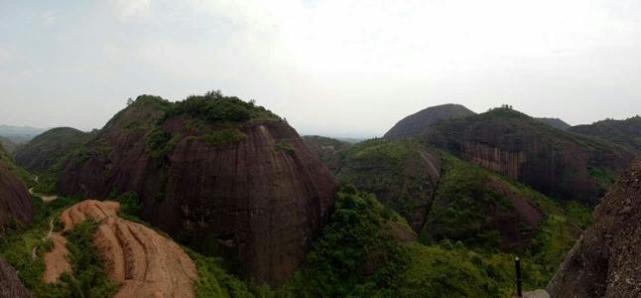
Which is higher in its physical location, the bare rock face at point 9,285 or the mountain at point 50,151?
the mountain at point 50,151

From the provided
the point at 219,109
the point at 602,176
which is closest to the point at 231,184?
the point at 219,109

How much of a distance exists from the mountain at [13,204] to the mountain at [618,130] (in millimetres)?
68271

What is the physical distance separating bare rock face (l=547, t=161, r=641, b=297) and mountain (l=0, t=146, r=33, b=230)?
21543 millimetres

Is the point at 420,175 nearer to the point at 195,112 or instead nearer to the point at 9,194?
the point at 195,112

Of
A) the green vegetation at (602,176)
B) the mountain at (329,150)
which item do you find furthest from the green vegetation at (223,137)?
the green vegetation at (602,176)

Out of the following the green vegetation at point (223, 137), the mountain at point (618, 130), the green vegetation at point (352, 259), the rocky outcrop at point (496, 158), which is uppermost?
the mountain at point (618, 130)

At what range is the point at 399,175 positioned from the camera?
146 feet

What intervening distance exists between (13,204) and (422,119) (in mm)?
82134

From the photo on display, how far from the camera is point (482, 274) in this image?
86.9 ft

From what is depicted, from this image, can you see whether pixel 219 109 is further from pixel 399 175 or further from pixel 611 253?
pixel 399 175

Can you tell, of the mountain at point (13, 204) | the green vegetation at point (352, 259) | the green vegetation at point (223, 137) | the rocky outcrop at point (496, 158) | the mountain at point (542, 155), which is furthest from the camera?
the rocky outcrop at point (496, 158)

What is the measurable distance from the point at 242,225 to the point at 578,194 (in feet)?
123

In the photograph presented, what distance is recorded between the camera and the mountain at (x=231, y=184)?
23.0m

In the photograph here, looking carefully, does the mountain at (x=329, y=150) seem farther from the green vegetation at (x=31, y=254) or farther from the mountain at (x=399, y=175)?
the green vegetation at (x=31, y=254)
